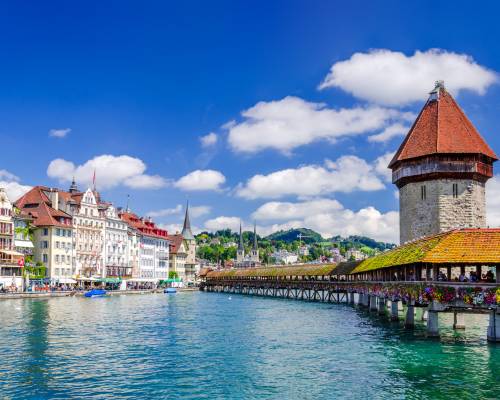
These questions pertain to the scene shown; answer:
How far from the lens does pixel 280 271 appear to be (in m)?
96.8

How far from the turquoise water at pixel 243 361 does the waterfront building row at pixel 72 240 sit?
45762 millimetres

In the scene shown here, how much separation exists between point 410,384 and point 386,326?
62.5 ft

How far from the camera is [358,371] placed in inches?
910

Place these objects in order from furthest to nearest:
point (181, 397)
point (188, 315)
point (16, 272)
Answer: point (16, 272), point (188, 315), point (181, 397)

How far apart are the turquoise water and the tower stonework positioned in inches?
604

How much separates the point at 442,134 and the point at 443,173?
13.5 ft

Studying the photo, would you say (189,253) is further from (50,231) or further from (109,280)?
(50,231)

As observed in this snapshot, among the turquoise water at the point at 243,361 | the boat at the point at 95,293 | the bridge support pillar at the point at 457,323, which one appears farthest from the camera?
the boat at the point at 95,293

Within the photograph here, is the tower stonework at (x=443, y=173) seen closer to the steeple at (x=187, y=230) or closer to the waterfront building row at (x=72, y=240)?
the waterfront building row at (x=72, y=240)

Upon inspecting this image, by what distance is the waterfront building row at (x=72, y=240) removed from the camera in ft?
274

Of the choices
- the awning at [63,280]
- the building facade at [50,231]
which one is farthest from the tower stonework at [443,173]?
the building facade at [50,231]

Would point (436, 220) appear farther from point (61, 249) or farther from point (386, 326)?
point (61, 249)

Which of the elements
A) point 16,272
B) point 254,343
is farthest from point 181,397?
point 16,272

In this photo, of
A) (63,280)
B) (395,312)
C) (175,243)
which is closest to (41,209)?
(63,280)
